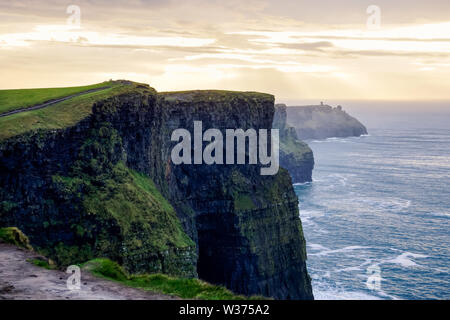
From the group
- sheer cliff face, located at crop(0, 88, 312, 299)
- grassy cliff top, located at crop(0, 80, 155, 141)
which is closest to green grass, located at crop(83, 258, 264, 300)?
sheer cliff face, located at crop(0, 88, 312, 299)

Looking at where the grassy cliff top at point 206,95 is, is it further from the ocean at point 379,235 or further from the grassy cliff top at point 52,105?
the ocean at point 379,235

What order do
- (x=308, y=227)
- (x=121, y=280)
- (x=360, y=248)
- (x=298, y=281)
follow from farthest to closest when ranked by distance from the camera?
(x=308, y=227), (x=360, y=248), (x=298, y=281), (x=121, y=280)

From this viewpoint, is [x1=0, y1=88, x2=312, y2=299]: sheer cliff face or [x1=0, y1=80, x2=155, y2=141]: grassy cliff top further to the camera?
[x1=0, y1=80, x2=155, y2=141]: grassy cliff top

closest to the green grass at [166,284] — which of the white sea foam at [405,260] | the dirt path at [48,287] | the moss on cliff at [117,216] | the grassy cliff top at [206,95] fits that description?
the dirt path at [48,287]

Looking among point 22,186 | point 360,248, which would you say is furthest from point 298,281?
point 22,186

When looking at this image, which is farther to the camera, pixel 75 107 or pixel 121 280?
pixel 75 107

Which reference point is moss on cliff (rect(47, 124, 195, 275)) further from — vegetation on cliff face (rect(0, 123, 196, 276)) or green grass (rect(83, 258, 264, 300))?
green grass (rect(83, 258, 264, 300))
